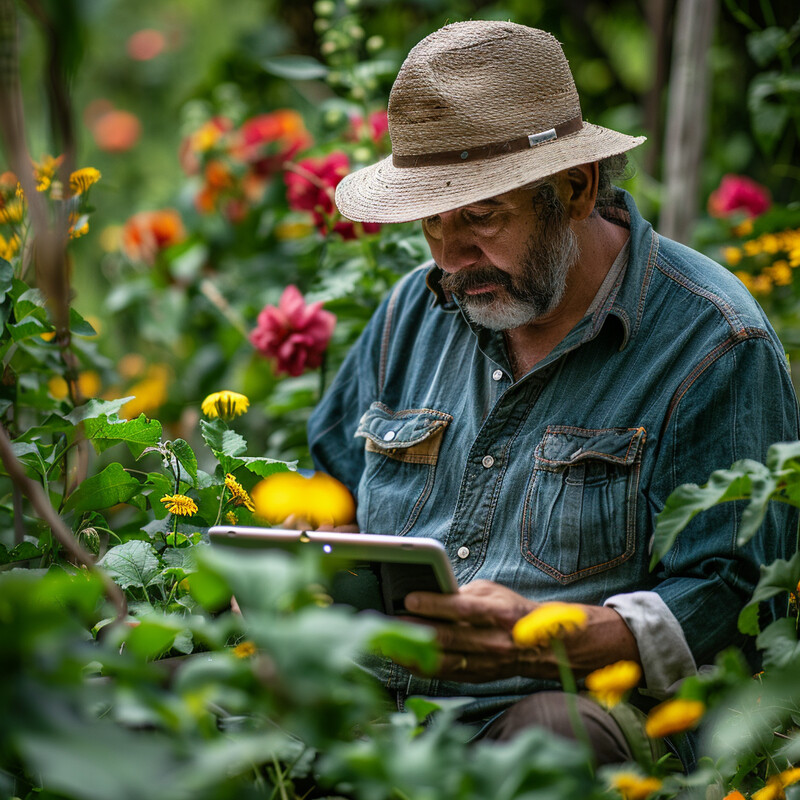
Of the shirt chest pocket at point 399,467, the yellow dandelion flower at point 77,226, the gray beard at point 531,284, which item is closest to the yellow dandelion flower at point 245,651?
the shirt chest pocket at point 399,467

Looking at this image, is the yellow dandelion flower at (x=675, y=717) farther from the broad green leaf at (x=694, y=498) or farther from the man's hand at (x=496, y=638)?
the man's hand at (x=496, y=638)

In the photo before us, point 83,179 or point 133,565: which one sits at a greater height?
Answer: point 83,179

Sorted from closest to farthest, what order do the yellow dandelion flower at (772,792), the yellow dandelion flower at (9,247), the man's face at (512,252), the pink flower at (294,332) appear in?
1. the yellow dandelion flower at (772,792)
2. the man's face at (512,252)
3. the yellow dandelion flower at (9,247)
4. the pink flower at (294,332)

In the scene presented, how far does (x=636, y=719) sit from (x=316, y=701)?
0.76 meters

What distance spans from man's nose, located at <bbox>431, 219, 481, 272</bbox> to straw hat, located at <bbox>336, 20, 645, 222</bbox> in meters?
0.07

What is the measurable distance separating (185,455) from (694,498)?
27.8 inches

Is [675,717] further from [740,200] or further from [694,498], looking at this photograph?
[740,200]

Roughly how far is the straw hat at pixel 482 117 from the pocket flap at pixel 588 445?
0.37 m

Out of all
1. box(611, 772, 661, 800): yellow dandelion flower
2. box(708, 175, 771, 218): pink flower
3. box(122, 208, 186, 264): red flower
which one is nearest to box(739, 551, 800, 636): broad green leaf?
box(611, 772, 661, 800): yellow dandelion flower

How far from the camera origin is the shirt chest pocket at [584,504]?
1.36m

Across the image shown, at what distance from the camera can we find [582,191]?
1501 mm

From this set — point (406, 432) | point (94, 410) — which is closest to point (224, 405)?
point (94, 410)

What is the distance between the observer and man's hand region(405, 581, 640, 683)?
1.16 metres

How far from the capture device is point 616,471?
1.38 m
